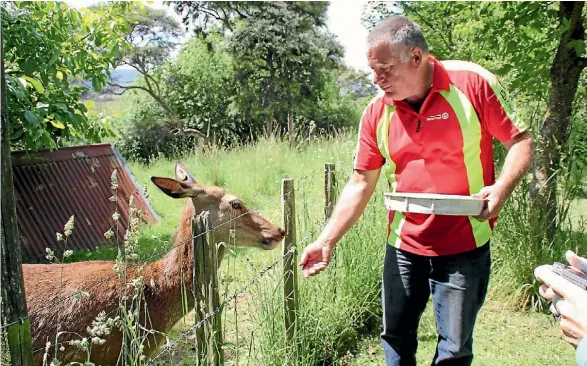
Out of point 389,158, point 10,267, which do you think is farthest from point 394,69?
point 10,267

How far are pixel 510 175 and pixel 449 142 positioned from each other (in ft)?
1.15

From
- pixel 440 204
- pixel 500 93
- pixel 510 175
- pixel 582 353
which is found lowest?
pixel 582 353

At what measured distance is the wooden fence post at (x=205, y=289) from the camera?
2.65 metres

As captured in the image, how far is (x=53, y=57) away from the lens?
4.93m

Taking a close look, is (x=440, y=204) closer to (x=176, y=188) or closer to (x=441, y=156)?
(x=441, y=156)

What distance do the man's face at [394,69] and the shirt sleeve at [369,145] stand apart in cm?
29

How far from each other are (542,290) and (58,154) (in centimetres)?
797

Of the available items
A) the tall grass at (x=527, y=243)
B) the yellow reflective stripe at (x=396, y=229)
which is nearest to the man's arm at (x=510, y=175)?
the yellow reflective stripe at (x=396, y=229)

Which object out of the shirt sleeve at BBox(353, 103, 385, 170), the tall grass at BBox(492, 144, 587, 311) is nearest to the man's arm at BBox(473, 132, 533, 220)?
the shirt sleeve at BBox(353, 103, 385, 170)

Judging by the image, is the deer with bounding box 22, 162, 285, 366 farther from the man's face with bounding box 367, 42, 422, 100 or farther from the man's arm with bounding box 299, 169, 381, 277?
the man's face with bounding box 367, 42, 422, 100

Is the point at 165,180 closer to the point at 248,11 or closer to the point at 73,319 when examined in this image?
the point at 73,319

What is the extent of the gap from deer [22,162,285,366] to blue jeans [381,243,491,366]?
1044mm

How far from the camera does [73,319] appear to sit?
3395 mm

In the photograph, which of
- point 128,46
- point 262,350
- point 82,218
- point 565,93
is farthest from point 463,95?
point 82,218
